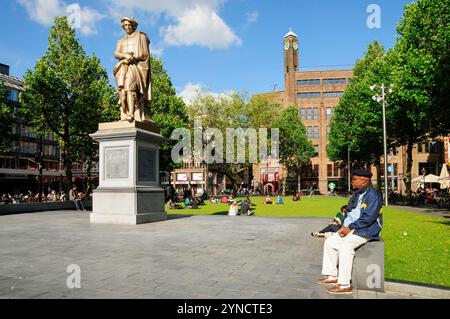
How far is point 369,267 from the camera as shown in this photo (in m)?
5.30

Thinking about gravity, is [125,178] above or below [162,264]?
above

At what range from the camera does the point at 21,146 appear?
2397 inches

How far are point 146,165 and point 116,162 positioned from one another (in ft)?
3.89

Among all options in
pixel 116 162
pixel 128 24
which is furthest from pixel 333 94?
pixel 116 162

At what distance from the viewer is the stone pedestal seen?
1341 centimetres

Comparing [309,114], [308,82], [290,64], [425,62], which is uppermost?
[290,64]

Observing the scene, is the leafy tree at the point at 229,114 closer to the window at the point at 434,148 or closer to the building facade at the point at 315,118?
the building facade at the point at 315,118

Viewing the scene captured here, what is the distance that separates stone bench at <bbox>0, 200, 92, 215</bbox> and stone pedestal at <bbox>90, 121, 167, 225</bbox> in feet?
29.9

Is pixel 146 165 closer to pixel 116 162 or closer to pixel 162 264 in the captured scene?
pixel 116 162

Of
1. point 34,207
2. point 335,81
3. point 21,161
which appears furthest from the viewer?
point 335,81

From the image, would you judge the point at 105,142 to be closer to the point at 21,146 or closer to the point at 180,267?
the point at 180,267

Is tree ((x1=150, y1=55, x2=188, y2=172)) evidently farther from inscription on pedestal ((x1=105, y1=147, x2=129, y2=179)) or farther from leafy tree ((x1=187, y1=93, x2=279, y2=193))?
inscription on pedestal ((x1=105, y1=147, x2=129, y2=179))

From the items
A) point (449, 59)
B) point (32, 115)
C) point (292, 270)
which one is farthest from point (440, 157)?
point (292, 270)
